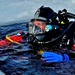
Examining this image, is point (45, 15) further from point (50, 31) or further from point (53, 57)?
point (53, 57)

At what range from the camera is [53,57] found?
492 inches

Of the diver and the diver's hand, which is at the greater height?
the diver

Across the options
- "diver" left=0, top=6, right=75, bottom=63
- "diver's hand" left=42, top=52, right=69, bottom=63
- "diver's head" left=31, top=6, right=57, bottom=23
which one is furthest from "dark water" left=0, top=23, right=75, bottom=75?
"diver's head" left=31, top=6, right=57, bottom=23

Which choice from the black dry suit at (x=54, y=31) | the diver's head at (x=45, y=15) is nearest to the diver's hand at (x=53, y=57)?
the black dry suit at (x=54, y=31)

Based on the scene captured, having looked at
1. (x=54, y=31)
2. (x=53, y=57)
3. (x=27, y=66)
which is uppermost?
(x=54, y=31)

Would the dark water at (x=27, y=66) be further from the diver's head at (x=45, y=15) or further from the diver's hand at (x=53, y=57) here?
the diver's head at (x=45, y=15)

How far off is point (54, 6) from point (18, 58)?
13.0 meters

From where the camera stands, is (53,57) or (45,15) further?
(45,15)

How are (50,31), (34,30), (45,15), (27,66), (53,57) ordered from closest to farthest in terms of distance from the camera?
1. (27,66)
2. (53,57)
3. (50,31)
4. (34,30)
5. (45,15)

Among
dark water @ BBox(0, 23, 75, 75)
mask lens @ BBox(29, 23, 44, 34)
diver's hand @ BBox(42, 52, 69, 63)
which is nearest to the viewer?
dark water @ BBox(0, 23, 75, 75)

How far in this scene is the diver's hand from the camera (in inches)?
488

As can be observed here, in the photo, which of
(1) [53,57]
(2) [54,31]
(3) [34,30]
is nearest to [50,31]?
(2) [54,31]

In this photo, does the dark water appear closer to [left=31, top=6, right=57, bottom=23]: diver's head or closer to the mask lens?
the mask lens

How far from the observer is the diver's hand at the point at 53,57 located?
12.4 metres
